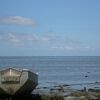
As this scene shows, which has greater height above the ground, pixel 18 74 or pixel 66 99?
pixel 18 74

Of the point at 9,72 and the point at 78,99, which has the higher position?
the point at 9,72

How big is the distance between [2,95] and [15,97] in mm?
803

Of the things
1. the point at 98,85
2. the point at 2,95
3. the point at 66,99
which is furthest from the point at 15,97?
the point at 98,85

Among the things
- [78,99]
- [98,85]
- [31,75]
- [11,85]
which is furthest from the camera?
[98,85]

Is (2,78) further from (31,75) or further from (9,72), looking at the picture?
(31,75)

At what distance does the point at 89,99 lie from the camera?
1085 inches

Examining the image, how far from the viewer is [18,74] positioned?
80.0ft

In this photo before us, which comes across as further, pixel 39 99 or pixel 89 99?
pixel 89 99

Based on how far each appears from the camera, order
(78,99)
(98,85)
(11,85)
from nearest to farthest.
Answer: (11,85) → (78,99) → (98,85)

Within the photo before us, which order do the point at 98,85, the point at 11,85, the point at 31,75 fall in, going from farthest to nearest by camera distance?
the point at 98,85, the point at 31,75, the point at 11,85

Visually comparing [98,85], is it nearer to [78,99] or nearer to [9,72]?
[78,99]

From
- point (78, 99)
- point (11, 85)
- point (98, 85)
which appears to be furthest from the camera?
point (98, 85)

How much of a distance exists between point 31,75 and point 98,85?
65.7ft

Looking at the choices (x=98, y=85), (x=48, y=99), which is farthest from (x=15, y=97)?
(x=98, y=85)
